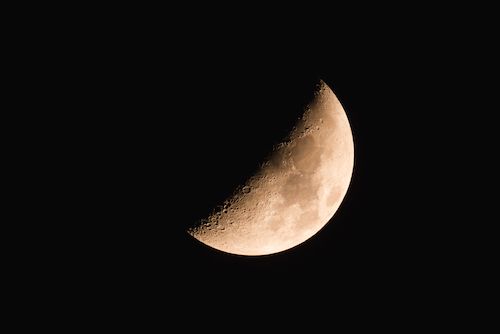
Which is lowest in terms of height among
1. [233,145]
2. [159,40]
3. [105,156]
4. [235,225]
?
[235,225]

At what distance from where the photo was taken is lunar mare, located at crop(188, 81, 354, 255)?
2412 mm

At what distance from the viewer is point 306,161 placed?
95.4 inches

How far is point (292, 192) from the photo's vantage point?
243 centimetres

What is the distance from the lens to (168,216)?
2.43m

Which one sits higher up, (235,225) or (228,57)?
(228,57)

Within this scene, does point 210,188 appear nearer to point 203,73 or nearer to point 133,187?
point 133,187

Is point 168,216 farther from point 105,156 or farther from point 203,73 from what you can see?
point 203,73

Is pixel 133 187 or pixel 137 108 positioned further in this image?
pixel 133 187

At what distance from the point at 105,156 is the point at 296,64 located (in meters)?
1.41

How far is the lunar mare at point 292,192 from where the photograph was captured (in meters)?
2.41

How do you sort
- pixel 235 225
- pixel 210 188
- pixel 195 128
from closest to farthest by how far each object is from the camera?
pixel 195 128 → pixel 210 188 → pixel 235 225

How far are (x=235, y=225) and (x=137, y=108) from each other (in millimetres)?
1025

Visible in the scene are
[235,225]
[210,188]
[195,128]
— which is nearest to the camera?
[195,128]

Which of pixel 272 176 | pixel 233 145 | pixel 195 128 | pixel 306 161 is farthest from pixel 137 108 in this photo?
pixel 306 161
